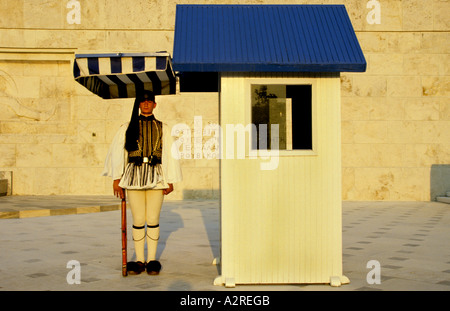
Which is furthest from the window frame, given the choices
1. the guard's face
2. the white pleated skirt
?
the guard's face

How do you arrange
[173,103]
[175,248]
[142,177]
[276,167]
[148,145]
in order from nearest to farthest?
[276,167] < [142,177] < [148,145] < [175,248] < [173,103]

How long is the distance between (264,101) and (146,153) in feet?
5.00

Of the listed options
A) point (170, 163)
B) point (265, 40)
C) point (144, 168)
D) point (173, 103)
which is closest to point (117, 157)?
point (144, 168)

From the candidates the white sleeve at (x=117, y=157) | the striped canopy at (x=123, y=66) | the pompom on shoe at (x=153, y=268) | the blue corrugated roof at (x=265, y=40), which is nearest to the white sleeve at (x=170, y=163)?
the white sleeve at (x=117, y=157)

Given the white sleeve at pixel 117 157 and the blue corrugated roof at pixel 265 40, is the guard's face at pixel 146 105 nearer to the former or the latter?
the white sleeve at pixel 117 157

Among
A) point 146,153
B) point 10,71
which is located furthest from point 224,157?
point 10,71

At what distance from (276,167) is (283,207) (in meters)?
0.44

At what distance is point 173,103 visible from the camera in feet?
57.3

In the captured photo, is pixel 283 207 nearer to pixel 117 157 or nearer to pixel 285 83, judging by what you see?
pixel 285 83

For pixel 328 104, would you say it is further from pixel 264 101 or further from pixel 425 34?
pixel 425 34

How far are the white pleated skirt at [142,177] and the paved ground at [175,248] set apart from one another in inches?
40.8

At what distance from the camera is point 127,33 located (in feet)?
57.5

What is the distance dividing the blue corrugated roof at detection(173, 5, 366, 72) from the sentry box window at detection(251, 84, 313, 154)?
438mm

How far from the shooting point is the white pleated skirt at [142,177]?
6.23 meters
